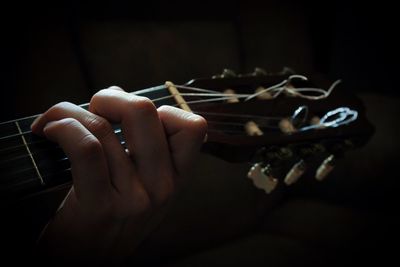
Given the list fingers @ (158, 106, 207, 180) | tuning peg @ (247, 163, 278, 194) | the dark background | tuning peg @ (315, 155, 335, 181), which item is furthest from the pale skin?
the dark background

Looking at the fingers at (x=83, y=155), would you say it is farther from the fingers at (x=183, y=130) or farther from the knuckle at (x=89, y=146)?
the fingers at (x=183, y=130)

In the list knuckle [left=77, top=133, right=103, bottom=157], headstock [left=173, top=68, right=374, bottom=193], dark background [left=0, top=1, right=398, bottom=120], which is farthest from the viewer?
dark background [left=0, top=1, right=398, bottom=120]

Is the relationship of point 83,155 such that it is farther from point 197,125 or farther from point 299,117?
point 299,117

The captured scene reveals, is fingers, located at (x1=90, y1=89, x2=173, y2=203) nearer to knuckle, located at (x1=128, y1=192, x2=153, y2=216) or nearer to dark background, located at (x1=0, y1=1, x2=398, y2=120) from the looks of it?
knuckle, located at (x1=128, y1=192, x2=153, y2=216)

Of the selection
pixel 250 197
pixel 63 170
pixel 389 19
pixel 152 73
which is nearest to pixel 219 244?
pixel 250 197

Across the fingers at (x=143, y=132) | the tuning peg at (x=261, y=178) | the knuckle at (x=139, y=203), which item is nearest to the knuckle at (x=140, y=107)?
the fingers at (x=143, y=132)

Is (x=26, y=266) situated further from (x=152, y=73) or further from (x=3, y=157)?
(x=152, y=73)

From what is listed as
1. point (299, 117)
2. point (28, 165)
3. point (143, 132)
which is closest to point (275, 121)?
point (299, 117)

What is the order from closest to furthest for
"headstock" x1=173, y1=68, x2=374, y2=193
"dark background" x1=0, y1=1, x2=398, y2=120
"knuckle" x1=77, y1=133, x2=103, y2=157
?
1. "knuckle" x1=77, y1=133, x2=103, y2=157
2. "headstock" x1=173, y1=68, x2=374, y2=193
3. "dark background" x1=0, y1=1, x2=398, y2=120
